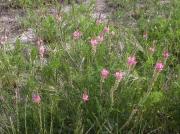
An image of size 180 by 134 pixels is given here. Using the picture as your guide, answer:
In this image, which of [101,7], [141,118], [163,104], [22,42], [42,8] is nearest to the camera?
[141,118]

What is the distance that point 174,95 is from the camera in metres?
2.77

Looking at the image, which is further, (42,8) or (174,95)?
(42,8)

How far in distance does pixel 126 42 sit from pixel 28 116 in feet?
4.38

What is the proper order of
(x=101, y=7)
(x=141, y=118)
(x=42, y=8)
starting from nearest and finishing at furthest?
1. (x=141, y=118)
2. (x=42, y=8)
3. (x=101, y=7)

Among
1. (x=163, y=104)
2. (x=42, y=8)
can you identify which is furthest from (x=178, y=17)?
(x=163, y=104)

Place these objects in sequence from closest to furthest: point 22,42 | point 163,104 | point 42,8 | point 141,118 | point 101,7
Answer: point 141,118 → point 163,104 → point 22,42 → point 42,8 → point 101,7

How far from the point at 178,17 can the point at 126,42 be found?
97 centimetres

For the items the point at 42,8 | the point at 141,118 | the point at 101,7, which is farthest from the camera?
the point at 101,7

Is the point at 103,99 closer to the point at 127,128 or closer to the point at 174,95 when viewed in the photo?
the point at 127,128

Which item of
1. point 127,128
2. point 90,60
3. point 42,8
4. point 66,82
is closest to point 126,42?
point 90,60

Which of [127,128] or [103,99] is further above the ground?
[103,99]

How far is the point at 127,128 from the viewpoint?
2.62m

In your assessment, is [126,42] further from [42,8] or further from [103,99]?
[42,8]

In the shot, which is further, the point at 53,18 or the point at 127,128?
the point at 53,18
